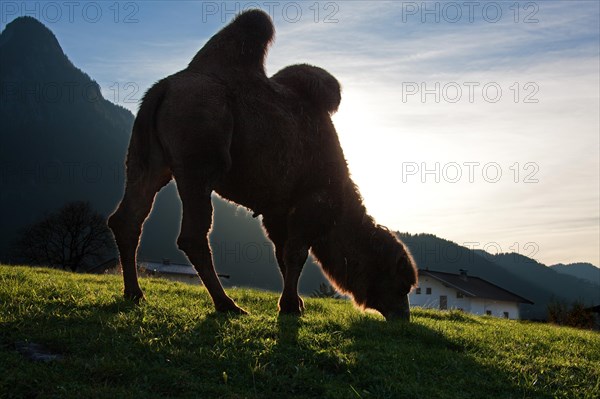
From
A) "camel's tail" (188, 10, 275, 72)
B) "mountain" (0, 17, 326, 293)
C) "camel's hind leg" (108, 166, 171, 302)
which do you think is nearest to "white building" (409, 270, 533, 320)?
"mountain" (0, 17, 326, 293)

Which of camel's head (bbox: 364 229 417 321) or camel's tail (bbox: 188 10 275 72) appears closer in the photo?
camel's tail (bbox: 188 10 275 72)

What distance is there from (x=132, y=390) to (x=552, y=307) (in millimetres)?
34071

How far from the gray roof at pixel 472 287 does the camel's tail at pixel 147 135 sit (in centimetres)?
6076

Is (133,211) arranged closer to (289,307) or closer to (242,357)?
(289,307)

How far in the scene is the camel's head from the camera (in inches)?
387

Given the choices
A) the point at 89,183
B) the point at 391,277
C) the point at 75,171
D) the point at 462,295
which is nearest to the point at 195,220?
the point at 391,277

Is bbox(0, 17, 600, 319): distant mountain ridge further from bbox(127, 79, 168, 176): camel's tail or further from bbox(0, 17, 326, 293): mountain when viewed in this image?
bbox(127, 79, 168, 176): camel's tail

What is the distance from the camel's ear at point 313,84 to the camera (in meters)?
9.46

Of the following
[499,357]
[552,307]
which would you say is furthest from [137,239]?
[552,307]

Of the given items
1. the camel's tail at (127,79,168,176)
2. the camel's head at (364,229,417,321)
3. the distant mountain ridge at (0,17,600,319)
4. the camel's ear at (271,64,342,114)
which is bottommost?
the camel's head at (364,229,417,321)

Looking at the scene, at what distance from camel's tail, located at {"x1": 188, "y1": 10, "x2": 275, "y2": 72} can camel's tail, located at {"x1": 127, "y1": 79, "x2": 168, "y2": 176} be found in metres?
0.76

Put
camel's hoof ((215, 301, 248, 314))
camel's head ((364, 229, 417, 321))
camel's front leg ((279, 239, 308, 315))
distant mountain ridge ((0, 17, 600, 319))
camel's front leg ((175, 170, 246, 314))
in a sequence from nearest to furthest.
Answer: camel's front leg ((175, 170, 246, 314)) < camel's hoof ((215, 301, 248, 314)) < camel's front leg ((279, 239, 308, 315)) < camel's head ((364, 229, 417, 321)) < distant mountain ridge ((0, 17, 600, 319))

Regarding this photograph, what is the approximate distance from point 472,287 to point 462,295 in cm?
331

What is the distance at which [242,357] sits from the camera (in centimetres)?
589
